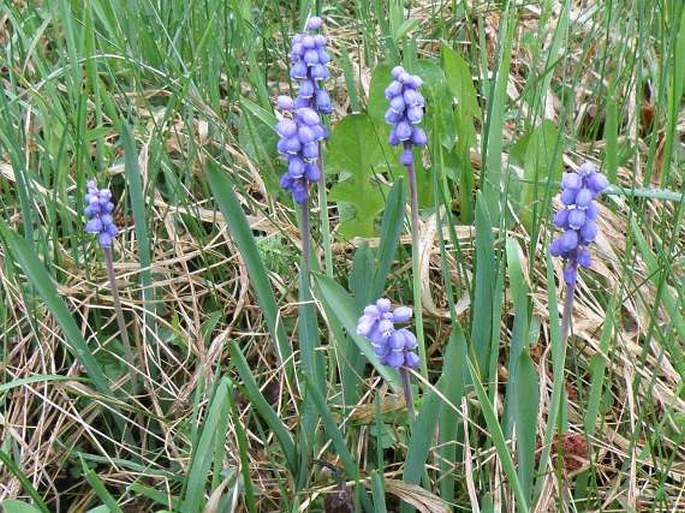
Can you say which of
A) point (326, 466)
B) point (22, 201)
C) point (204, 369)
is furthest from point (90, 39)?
point (326, 466)

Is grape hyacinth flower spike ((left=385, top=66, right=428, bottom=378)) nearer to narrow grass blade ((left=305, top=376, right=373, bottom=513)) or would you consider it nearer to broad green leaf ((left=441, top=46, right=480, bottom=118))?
narrow grass blade ((left=305, top=376, right=373, bottom=513))

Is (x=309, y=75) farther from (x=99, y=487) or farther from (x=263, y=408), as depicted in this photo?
(x=99, y=487)

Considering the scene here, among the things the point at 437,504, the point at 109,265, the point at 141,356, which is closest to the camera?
the point at 437,504

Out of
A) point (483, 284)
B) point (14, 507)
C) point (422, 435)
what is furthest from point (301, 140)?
point (14, 507)

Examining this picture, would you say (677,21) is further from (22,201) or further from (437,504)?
(22,201)

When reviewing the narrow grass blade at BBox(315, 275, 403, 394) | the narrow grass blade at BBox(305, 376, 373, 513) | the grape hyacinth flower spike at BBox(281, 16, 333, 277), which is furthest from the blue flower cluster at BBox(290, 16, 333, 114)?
the narrow grass blade at BBox(305, 376, 373, 513)

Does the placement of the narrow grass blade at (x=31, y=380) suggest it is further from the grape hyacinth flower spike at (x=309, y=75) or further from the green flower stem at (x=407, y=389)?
the green flower stem at (x=407, y=389)
